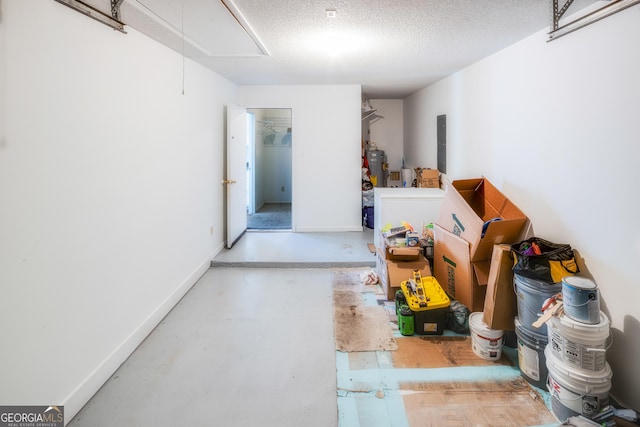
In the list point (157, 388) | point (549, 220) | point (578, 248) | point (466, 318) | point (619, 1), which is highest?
point (619, 1)

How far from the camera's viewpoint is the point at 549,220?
2.42 m

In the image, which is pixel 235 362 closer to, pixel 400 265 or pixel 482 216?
pixel 400 265

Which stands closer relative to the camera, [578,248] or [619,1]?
[619,1]

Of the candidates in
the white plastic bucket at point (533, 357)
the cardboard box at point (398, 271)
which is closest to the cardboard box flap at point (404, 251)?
the cardboard box at point (398, 271)

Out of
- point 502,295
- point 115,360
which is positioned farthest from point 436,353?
point 115,360

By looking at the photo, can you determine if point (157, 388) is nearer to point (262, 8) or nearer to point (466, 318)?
point (466, 318)

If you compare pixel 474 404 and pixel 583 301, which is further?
pixel 474 404

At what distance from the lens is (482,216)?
3.15m

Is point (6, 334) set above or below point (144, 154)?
below

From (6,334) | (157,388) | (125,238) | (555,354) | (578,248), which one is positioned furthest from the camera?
(125,238)

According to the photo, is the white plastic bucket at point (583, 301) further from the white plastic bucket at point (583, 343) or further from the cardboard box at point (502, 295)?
the cardboard box at point (502, 295)

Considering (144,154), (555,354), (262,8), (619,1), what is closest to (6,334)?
(144,154)

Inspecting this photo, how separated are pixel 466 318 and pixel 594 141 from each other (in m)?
1.52

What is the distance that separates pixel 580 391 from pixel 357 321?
1.50 meters
